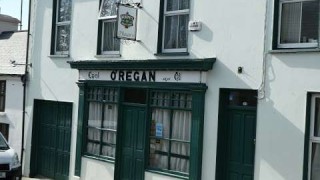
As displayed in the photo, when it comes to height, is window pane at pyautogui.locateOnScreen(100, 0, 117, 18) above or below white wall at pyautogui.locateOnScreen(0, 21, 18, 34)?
below

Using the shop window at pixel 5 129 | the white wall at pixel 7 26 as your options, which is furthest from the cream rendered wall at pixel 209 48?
the white wall at pixel 7 26

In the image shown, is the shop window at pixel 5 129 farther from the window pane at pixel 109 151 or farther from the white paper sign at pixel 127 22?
the white paper sign at pixel 127 22

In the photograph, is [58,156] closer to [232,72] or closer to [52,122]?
[52,122]

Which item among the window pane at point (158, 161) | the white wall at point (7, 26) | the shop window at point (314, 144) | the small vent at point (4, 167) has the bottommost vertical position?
the small vent at point (4, 167)

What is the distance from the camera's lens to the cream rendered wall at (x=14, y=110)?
16.5 metres

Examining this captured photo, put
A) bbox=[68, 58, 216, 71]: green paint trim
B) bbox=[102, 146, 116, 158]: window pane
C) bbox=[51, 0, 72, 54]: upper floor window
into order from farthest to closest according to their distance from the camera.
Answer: bbox=[51, 0, 72, 54]: upper floor window
bbox=[102, 146, 116, 158]: window pane
bbox=[68, 58, 216, 71]: green paint trim

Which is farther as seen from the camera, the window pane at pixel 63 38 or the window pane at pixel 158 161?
the window pane at pixel 63 38

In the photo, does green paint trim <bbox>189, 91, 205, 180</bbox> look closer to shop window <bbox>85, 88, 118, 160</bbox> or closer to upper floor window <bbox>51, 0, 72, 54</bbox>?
shop window <bbox>85, 88, 118, 160</bbox>

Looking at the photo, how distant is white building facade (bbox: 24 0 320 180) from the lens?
961 cm

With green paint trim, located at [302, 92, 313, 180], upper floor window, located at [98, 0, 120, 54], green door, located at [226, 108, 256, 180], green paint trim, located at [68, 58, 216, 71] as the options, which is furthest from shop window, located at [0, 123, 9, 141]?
green paint trim, located at [302, 92, 313, 180]

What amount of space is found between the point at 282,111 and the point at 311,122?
1.88ft

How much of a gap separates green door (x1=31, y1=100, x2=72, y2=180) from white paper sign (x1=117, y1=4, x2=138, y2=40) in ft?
11.8

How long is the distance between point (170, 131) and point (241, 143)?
198cm

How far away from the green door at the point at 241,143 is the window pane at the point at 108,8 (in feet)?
15.4
